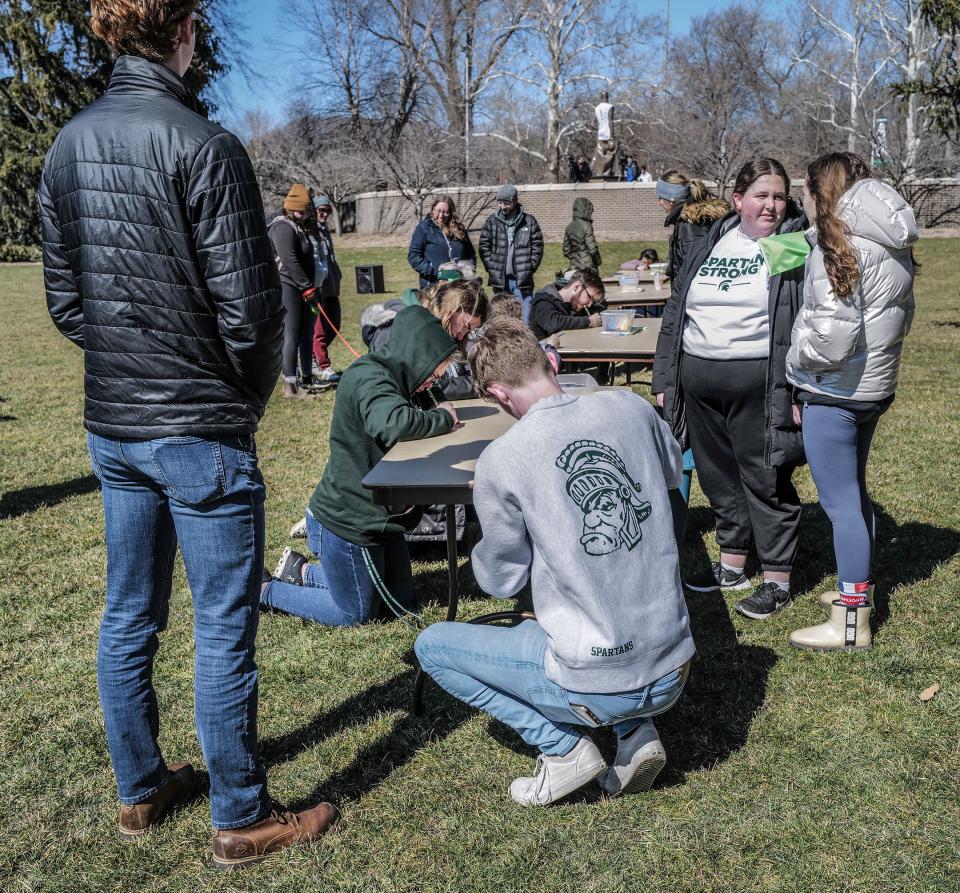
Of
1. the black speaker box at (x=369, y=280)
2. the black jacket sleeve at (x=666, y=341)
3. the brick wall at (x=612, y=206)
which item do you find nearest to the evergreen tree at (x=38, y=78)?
the brick wall at (x=612, y=206)

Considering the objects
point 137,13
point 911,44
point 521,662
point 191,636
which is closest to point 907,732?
point 521,662

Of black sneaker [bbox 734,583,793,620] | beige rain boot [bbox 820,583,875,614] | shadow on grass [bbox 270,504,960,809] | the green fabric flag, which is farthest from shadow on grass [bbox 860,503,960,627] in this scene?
the green fabric flag

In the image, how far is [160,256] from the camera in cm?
204

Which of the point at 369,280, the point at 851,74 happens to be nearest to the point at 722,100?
the point at 851,74

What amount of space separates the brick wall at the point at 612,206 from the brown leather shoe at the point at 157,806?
2441cm

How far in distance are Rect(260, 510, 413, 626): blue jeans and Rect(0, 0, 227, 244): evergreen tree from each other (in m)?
27.2

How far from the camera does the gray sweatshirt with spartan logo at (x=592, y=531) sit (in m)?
2.35

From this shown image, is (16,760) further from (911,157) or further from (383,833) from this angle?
(911,157)

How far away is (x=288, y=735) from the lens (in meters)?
3.18

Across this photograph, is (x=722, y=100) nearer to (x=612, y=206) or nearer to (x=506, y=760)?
(x=612, y=206)

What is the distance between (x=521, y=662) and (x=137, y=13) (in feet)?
5.93

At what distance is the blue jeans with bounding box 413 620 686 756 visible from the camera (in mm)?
2479

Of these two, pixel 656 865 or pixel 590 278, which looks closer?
pixel 656 865

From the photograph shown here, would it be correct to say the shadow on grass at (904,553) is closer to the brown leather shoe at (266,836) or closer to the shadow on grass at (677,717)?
the shadow on grass at (677,717)
